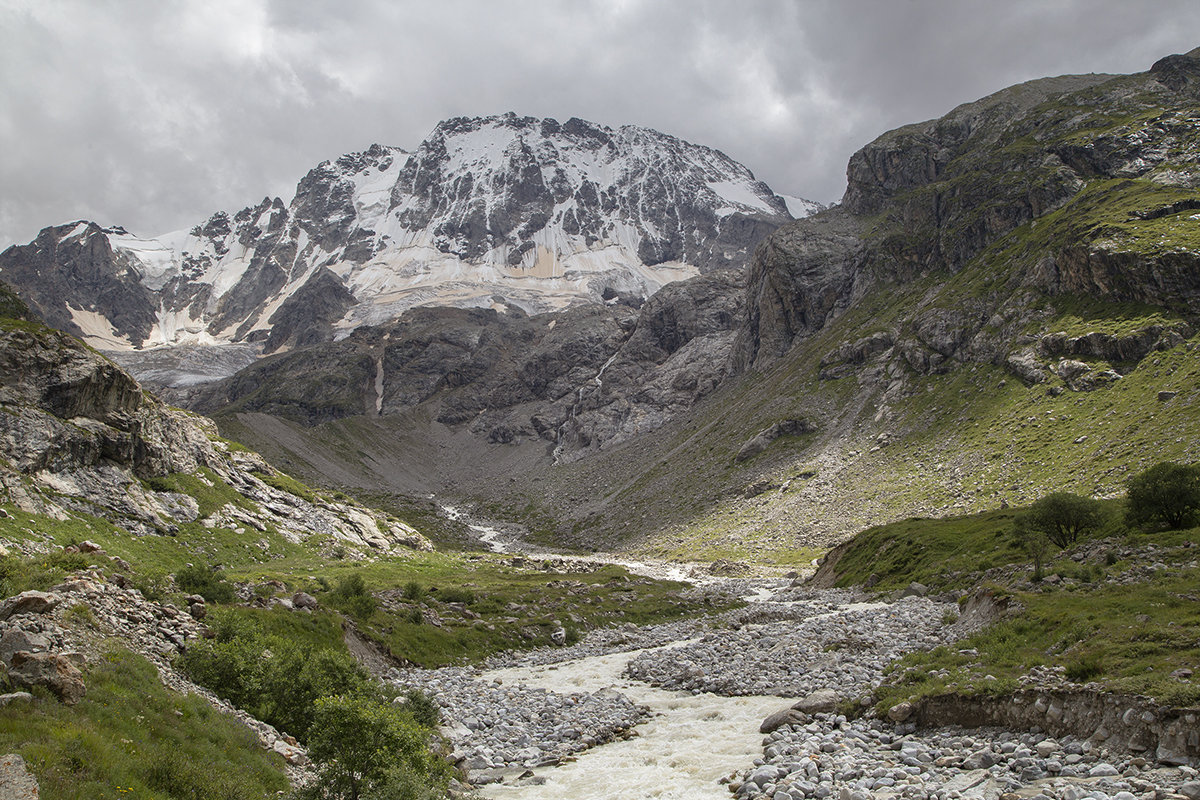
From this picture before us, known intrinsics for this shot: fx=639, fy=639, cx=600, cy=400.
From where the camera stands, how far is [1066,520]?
44.5 m

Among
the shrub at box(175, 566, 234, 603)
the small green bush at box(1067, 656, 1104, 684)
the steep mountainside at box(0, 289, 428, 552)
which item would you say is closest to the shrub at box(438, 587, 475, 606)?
the shrub at box(175, 566, 234, 603)

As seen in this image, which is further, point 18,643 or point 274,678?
point 274,678

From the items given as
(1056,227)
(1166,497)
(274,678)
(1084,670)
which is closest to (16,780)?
(274,678)

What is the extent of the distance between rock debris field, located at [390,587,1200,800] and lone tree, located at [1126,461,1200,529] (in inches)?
546

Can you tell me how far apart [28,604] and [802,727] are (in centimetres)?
2270

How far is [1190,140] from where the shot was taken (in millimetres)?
142000

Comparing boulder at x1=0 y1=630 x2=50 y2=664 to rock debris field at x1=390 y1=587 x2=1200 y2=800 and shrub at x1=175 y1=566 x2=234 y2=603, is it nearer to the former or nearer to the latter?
rock debris field at x1=390 y1=587 x2=1200 y2=800

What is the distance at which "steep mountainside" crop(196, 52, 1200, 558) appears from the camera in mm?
94375

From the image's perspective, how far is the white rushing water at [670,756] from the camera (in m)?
19.0

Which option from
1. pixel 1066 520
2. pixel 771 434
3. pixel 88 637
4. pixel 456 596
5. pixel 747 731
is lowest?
pixel 747 731

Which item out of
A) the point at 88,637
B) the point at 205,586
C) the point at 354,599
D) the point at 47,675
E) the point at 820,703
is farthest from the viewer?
the point at 354,599

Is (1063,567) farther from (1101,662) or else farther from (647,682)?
(647,682)

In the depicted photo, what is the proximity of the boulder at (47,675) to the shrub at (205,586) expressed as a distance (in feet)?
48.7

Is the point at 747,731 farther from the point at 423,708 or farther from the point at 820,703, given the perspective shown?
the point at 423,708
